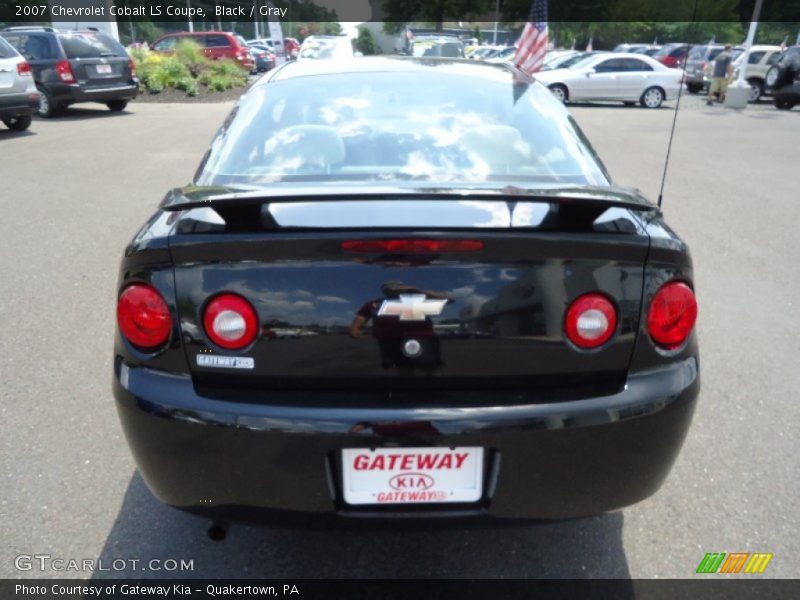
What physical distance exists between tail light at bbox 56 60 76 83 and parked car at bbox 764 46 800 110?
61.4 ft

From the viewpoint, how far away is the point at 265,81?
330cm

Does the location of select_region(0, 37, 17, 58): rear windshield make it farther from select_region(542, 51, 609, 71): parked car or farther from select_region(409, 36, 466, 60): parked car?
select_region(542, 51, 609, 71): parked car

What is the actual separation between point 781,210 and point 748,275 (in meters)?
2.63

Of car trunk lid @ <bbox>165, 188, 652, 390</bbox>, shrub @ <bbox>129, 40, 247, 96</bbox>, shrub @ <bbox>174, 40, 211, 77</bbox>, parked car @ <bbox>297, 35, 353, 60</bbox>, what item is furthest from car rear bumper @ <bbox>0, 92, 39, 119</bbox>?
parked car @ <bbox>297, 35, 353, 60</bbox>

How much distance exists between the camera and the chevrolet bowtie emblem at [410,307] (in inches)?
72.2

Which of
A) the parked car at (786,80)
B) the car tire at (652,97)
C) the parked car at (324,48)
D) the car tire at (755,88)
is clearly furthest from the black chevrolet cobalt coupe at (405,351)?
the car tire at (755,88)

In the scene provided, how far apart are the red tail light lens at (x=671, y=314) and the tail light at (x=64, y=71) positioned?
14860 mm

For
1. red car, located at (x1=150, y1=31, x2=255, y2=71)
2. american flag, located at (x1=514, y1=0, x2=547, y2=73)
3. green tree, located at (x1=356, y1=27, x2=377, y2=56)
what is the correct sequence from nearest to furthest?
american flag, located at (x1=514, y1=0, x2=547, y2=73), red car, located at (x1=150, y1=31, x2=255, y2=71), green tree, located at (x1=356, y1=27, x2=377, y2=56)

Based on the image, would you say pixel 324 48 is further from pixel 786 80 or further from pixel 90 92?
pixel 786 80

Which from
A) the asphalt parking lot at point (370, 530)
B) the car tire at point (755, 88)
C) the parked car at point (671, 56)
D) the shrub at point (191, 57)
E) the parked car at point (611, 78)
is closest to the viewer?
the asphalt parking lot at point (370, 530)

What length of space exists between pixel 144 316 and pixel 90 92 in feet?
47.2

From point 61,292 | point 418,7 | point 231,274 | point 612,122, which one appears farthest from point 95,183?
point 418,7

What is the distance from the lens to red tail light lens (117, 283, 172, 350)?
6.32ft

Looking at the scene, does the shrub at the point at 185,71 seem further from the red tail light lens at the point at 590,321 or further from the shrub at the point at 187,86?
the red tail light lens at the point at 590,321
